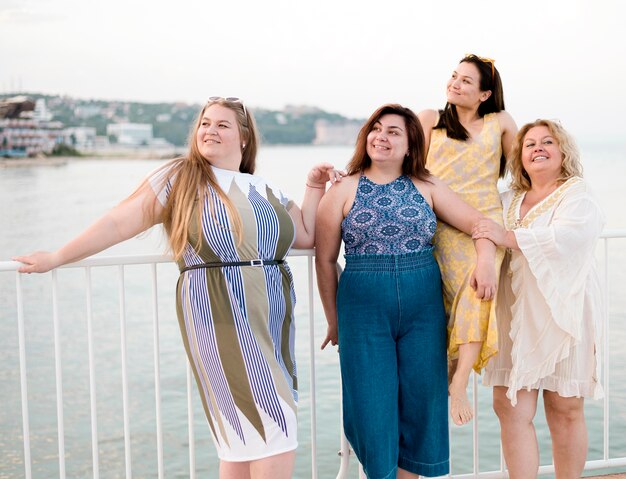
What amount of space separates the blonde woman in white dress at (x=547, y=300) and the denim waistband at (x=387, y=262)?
0.23 metres

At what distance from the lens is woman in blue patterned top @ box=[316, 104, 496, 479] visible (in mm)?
2639

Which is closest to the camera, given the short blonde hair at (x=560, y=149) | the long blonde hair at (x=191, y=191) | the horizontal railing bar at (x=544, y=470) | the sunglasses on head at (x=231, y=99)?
the long blonde hair at (x=191, y=191)

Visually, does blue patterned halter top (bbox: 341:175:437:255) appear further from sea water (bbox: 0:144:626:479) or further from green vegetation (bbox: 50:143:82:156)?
green vegetation (bbox: 50:143:82:156)

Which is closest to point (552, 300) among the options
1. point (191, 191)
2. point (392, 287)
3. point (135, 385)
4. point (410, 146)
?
A: point (392, 287)

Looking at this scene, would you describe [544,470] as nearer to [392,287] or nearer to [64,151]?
[392,287]

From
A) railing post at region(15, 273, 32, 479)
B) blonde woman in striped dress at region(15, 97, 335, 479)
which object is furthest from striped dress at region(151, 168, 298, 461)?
railing post at region(15, 273, 32, 479)

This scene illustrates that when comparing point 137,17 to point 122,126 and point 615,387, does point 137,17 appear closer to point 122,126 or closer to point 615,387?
point 122,126

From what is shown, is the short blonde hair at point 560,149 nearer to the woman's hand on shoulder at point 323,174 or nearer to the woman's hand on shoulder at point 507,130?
the woman's hand on shoulder at point 507,130

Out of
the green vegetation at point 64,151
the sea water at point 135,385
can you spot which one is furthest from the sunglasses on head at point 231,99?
the green vegetation at point 64,151

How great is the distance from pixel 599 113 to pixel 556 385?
19601mm

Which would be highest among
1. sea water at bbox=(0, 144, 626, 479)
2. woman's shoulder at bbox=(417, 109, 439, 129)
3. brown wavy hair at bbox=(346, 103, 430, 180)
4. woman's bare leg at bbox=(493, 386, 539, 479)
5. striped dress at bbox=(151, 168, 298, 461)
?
woman's shoulder at bbox=(417, 109, 439, 129)

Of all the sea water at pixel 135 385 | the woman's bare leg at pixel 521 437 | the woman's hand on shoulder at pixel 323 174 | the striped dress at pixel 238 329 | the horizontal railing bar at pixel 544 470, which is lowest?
the sea water at pixel 135 385

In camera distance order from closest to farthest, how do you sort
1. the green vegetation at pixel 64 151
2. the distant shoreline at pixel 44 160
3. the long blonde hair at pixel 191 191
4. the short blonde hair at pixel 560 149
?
1. the long blonde hair at pixel 191 191
2. the short blonde hair at pixel 560 149
3. the green vegetation at pixel 64 151
4. the distant shoreline at pixel 44 160

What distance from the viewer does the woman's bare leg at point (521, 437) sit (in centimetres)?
290
